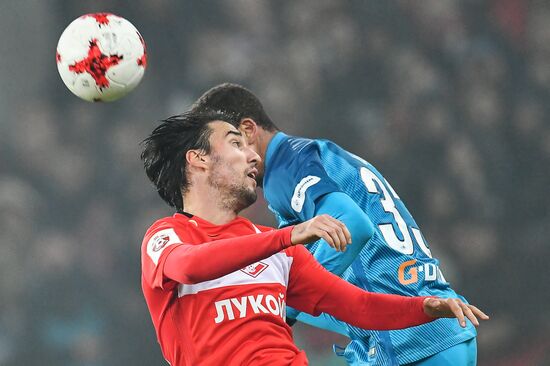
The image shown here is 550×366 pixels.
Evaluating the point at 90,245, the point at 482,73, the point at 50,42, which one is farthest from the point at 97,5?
the point at 482,73

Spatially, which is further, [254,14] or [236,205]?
[254,14]

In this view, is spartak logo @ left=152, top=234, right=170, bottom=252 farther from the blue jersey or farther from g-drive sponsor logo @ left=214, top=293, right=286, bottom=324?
the blue jersey

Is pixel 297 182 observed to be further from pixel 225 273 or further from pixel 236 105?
pixel 225 273

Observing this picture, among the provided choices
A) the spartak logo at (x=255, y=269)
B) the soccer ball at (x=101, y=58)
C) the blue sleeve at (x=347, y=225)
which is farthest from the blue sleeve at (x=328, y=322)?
the soccer ball at (x=101, y=58)

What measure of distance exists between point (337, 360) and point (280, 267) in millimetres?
3301

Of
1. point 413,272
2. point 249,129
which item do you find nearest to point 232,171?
point 413,272

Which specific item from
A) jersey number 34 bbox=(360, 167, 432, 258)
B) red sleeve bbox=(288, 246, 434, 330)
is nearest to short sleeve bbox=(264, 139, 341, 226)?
jersey number 34 bbox=(360, 167, 432, 258)

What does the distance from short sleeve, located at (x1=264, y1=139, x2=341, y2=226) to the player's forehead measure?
1.17 ft

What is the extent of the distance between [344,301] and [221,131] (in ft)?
2.15

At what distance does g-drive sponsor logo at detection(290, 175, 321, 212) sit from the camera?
2787 millimetres

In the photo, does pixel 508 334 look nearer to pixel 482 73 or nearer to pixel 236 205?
pixel 482 73

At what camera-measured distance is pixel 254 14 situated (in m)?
5.98

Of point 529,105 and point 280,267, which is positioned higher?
point 529,105

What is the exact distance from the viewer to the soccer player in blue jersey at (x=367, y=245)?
106 inches
